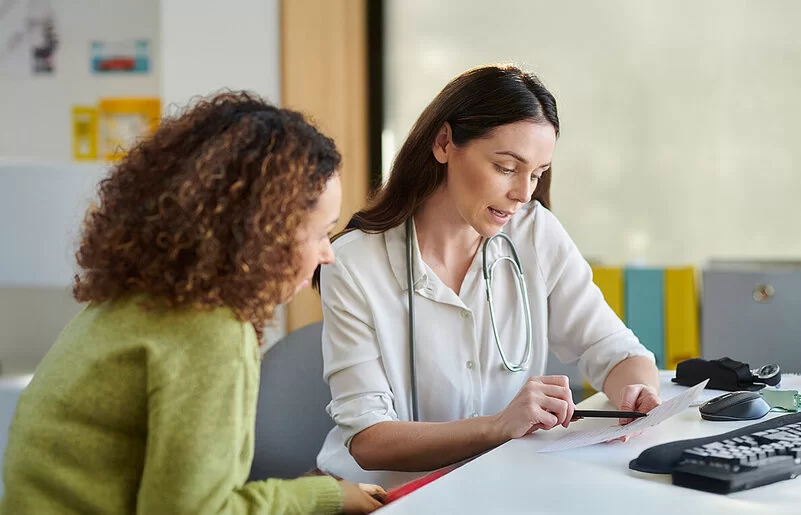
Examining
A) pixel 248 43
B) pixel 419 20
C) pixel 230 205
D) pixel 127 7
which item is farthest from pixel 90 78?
pixel 230 205

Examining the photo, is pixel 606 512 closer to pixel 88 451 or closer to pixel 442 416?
pixel 88 451

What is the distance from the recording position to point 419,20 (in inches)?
136

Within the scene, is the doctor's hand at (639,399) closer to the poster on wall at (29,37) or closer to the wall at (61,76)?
the wall at (61,76)

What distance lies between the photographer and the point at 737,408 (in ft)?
4.45

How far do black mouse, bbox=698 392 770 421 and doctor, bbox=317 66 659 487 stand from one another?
0.31 ft

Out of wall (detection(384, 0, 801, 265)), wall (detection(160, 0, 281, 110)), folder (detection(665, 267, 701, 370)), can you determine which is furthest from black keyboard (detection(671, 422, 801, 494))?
wall (detection(160, 0, 281, 110))

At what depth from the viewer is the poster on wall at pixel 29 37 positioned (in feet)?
12.3

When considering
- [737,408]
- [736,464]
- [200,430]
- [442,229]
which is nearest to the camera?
[200,430]

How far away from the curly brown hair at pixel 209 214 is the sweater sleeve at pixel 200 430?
6 cm

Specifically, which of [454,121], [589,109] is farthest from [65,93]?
[454,121]

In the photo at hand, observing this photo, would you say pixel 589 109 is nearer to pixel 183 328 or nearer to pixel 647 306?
pixel 647 306

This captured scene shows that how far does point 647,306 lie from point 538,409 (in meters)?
1.62

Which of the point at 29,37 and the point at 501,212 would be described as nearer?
the point at 501,212

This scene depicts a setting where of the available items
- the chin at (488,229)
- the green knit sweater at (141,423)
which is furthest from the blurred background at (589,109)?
the green knit sweater at (141,423)
